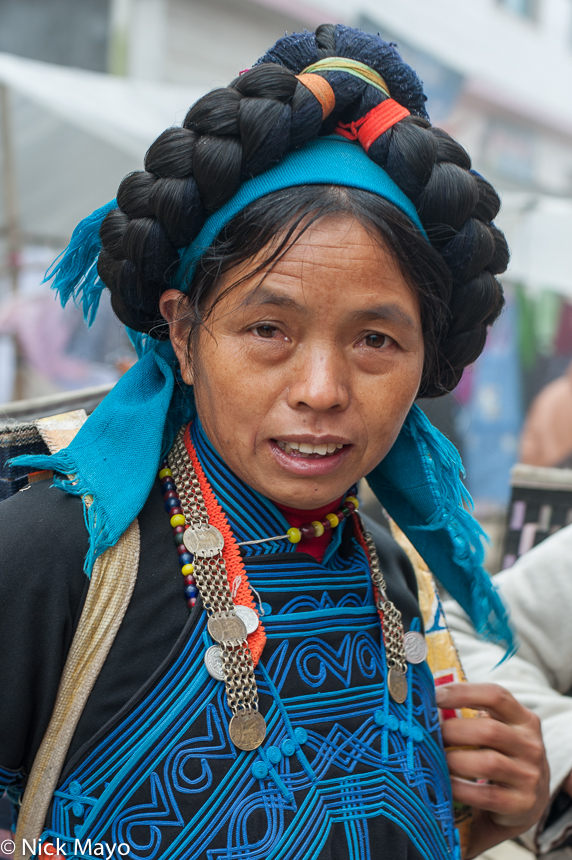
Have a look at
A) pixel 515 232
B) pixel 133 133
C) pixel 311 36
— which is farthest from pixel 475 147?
pixel 311 36

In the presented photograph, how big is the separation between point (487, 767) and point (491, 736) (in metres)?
0.06

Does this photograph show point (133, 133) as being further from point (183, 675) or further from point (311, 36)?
point (183, 675)

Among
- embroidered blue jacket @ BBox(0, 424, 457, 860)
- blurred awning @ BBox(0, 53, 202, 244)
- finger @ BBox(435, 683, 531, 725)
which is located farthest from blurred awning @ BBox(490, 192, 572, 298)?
embroidered blue jacket @ BBox(0, 424, 457, 860)

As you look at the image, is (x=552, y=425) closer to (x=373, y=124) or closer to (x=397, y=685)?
(x=397, y=685)

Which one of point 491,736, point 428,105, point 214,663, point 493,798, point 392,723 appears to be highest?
point 428,105

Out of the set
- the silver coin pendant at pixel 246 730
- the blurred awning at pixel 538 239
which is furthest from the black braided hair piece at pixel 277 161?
the blurred awning at pixel 538 239

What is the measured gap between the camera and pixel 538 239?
5.48 m

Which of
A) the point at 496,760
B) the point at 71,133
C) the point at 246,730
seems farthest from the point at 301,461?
the point at 71,133

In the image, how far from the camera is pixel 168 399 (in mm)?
1226

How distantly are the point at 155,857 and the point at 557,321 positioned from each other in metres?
5.68

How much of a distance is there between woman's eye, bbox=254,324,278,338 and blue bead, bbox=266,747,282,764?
0.61 meters

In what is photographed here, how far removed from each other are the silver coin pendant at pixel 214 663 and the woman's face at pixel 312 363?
25cm

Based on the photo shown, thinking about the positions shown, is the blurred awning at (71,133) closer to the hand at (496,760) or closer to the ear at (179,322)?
the ear at (179,322)

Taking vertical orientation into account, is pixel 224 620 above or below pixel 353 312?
below
